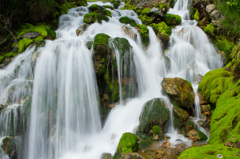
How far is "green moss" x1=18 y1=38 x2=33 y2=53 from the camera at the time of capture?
26.4 ft

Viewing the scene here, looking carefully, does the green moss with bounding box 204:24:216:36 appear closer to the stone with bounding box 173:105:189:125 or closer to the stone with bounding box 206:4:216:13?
the stone with bounding box 206:4:216:13

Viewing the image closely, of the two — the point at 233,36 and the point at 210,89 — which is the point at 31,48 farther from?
the point at 233,36

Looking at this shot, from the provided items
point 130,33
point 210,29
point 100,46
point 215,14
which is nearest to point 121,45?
point 100,46

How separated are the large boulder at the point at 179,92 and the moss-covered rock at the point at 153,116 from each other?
0.70m

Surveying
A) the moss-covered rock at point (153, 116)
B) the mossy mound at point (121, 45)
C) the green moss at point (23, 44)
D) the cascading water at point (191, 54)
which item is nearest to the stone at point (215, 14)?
the cascading water at point (191, 54)

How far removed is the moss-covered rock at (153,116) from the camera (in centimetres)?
595

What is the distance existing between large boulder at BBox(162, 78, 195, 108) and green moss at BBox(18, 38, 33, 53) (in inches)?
279

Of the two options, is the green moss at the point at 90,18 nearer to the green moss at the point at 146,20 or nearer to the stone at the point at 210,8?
the green moss at the point at 146,20

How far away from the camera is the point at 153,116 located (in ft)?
19.9

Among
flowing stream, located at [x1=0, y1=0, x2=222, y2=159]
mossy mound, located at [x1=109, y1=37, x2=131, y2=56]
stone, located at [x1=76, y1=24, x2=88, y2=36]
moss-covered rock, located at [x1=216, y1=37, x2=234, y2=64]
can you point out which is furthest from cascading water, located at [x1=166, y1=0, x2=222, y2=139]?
stone, located at [x1=76, y1=24, x2=88, y2=36]

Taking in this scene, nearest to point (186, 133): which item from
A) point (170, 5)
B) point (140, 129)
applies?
point (140, 129)

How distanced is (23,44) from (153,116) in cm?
730

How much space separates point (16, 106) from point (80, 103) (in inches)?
90.8

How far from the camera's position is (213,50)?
11.8 m
